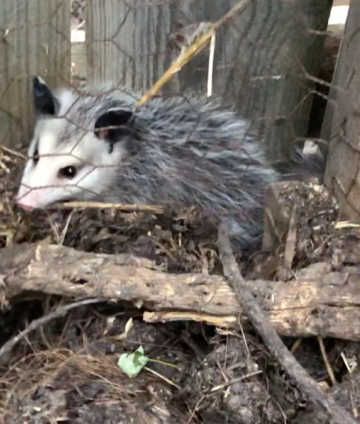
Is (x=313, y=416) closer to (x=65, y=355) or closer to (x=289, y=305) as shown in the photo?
(x=289, y=305)

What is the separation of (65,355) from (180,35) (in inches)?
32.4

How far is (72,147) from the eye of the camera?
177 cm

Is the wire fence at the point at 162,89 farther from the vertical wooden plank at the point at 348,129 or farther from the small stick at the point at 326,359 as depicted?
the small stick at the point at 326,359

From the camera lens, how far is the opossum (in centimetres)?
177

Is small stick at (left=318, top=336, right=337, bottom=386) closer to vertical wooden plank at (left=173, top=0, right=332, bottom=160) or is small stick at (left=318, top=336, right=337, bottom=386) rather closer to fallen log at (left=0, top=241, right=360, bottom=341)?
fallen log at (left=0, top=241, right=360, bottom=341)

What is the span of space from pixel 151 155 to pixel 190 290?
0.54 m

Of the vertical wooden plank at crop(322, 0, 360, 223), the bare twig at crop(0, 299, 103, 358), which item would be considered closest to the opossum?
the vertical wooden plank at crop(322, 0, 360, 223)

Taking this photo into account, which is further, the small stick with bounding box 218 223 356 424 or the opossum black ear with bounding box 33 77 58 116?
the opossum black ear with bounding box 33 77 58 116

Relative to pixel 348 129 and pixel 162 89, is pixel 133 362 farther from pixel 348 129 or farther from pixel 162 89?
pixel 162 89

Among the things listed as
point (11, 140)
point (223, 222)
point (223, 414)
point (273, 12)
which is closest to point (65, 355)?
point (223, 414)

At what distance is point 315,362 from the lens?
1.47 metres

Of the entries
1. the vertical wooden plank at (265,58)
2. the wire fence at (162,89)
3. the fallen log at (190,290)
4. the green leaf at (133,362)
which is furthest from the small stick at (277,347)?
the vertical wooden plank at (265,58)

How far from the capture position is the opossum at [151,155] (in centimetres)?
177

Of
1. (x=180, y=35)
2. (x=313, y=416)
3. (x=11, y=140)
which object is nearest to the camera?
(x=313, y=416)
